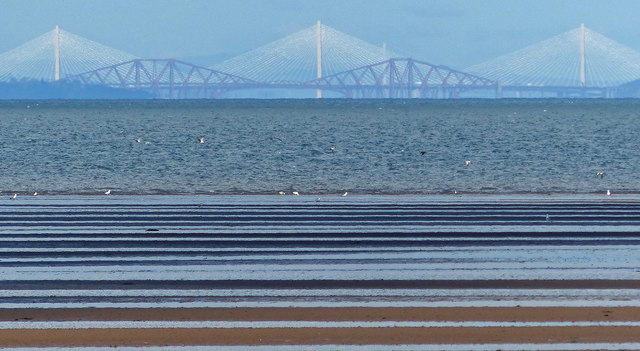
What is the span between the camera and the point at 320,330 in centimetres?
692

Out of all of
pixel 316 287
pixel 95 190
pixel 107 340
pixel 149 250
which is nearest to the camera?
pixel 107 340

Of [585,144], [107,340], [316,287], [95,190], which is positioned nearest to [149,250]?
[316,287]

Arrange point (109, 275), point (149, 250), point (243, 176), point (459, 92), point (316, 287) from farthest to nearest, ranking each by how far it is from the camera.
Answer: point (459, 92) → point (243, 176) → point (149, 250) → point (109, 275) → point (316, 287)

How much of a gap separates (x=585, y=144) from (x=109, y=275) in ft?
131

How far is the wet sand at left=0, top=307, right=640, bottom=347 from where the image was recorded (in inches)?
262

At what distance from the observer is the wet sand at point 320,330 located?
21.8 feet

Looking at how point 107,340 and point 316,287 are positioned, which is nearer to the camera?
point 107,340

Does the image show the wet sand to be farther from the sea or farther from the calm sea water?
the calm sea water

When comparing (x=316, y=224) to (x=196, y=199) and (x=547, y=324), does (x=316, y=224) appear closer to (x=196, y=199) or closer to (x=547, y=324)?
(x=196, y=199)

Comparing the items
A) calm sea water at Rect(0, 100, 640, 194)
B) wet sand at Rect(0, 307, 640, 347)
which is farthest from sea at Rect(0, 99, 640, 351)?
calm sea water at Rect(0, 100, 640, 194)

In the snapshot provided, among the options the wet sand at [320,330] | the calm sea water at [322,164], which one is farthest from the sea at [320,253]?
the calm sea water at [322,164]

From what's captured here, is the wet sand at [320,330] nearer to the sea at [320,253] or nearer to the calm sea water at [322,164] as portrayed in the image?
the sea at [320,253]

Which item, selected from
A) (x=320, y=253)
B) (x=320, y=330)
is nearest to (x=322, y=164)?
(x=320, y=253)

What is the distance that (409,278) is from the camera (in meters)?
8.82
